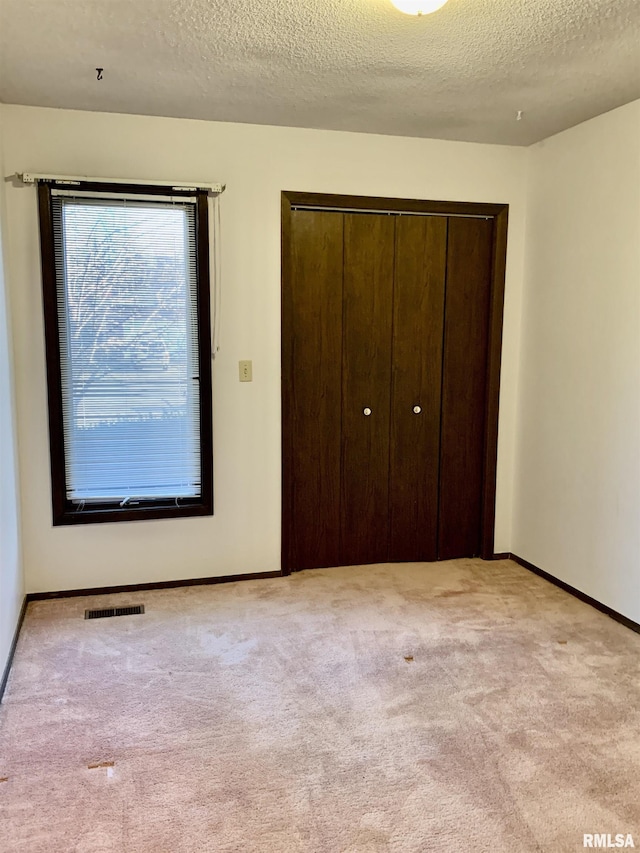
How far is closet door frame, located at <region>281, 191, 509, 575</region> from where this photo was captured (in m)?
3.23

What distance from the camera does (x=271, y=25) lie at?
2062 mm

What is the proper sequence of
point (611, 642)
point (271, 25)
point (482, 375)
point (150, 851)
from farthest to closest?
point (482, 375), point (611, 642), point (271, 25), point (150, 851)

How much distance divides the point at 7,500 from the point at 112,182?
152 cm

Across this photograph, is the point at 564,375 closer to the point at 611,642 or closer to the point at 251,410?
the point at 611,642

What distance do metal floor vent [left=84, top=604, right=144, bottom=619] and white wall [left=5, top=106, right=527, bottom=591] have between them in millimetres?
228

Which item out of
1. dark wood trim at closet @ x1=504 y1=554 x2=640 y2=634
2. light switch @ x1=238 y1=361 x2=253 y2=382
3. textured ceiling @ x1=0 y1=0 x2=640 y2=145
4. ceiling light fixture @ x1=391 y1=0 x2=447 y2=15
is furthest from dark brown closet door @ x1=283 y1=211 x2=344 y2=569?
ceiling light fixture @ x1=391 y1=0 x2=447 y2=15

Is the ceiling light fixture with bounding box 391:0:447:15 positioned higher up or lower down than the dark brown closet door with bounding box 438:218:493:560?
higher up

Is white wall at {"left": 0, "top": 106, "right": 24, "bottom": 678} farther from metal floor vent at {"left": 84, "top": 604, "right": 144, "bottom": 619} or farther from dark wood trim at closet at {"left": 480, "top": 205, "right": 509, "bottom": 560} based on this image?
dark wood trim at closet at {"left": 480, "top": 205, "right": 509, "bottom": 560}

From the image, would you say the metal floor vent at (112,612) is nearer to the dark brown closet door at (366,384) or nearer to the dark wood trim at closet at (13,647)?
the dark wood trim at closet at (13,647)

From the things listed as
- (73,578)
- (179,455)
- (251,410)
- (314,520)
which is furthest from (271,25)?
(73,578)

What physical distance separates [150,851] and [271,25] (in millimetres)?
2480

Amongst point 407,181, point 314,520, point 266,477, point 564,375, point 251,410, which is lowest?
point 314,520

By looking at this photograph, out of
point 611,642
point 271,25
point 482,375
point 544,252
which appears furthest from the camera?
point 482,375

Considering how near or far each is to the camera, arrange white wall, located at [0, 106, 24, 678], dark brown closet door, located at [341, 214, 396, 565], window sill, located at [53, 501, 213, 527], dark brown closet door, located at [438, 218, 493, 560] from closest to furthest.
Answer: white wall, located at [0, 106, 24, 678], window sill, located at [53, 501, 213, 527], dark brown closet door, located at [341, 214, 396, 565], dark brown closet door, located at [438, 218, 493, 560]
